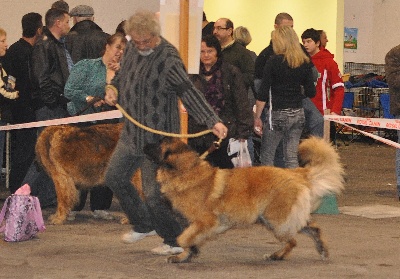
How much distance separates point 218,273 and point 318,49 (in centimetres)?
533

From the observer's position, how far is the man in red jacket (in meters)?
11.3

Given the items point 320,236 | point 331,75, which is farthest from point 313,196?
point 331,75

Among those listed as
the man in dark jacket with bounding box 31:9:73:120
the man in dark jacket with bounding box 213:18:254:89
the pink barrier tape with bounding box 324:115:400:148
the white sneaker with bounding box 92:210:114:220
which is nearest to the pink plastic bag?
the white sneaker with bounding box 92:210:114:220

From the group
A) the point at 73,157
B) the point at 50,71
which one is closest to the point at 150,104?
the point at 73,157

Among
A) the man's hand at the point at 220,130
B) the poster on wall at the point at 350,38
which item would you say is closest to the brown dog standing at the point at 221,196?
the man's hand at the point at 220,130

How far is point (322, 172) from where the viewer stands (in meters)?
7.28

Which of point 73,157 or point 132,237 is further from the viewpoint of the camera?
point 73,157

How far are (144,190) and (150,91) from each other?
0.75m

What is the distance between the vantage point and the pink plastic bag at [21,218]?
8.16m

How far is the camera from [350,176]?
1421 cm

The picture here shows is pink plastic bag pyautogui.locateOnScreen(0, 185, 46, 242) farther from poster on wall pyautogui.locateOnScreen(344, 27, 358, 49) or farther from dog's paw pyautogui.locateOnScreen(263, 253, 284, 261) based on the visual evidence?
poster on wall pyautogui.locateOnScreen(344, 27, 358, 49)

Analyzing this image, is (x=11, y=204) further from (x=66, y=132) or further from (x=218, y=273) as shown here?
(x=218, y=273)

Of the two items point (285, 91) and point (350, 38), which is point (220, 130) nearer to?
point (285, 91)

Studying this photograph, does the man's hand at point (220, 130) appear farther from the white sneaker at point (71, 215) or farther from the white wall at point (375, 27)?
the white wall at point (375, 27)
